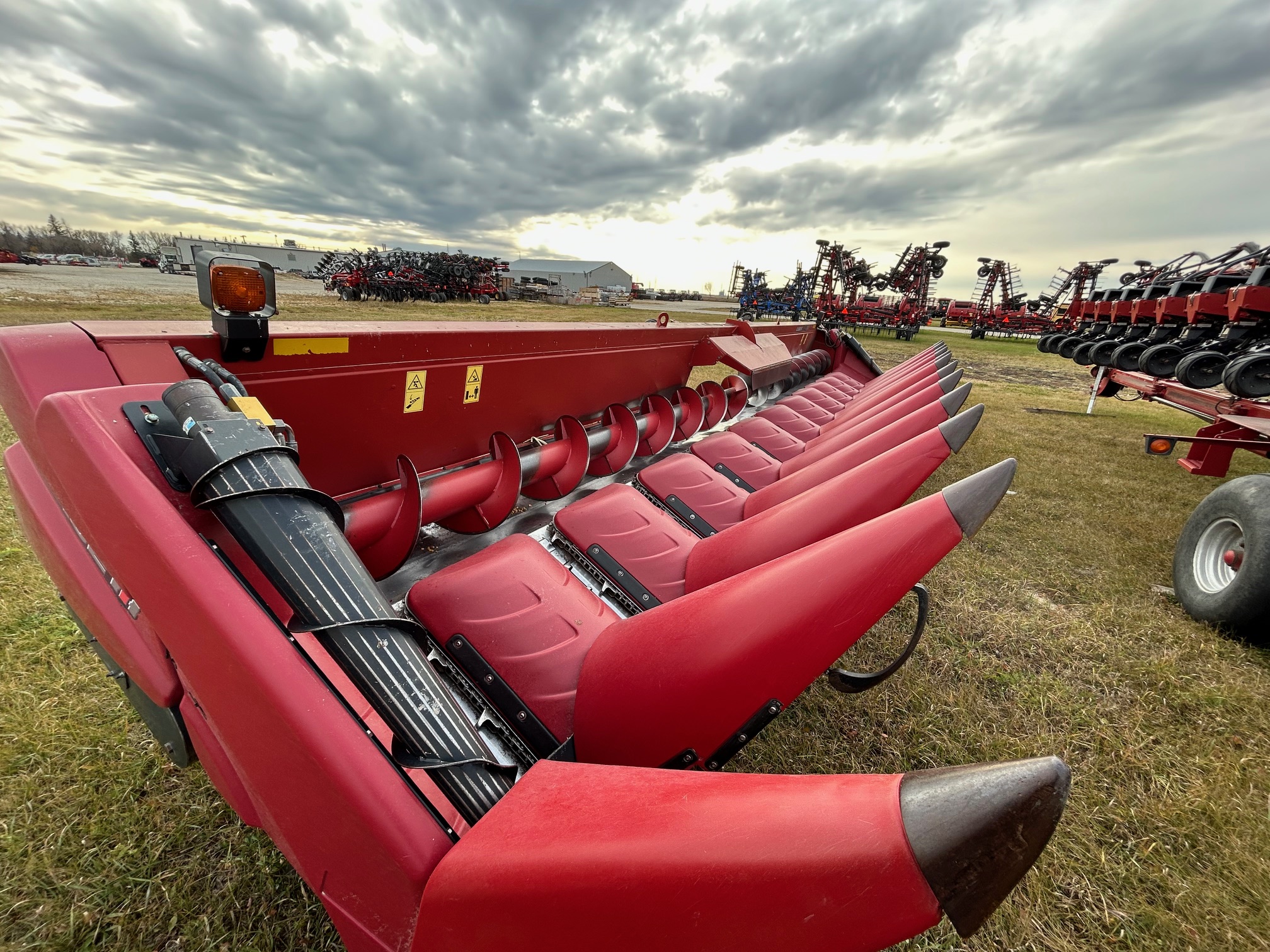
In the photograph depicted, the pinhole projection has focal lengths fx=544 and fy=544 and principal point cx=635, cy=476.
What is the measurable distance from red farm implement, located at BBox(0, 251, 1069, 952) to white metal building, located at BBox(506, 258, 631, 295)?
177ft

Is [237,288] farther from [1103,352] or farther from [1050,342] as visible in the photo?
[1050,342]

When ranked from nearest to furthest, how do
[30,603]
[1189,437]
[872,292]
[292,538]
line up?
[292,538] < [30,603] < [1189,437] < [872,292]

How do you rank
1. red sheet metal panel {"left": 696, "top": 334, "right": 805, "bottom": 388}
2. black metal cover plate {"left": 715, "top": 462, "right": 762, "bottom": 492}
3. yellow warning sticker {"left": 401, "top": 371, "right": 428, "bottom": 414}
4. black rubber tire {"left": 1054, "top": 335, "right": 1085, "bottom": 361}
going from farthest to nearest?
black rubber tire {"left": 1054, "top": 335, "right": 1085, "bottom": 361} < red sheet metal panel {"left": 696, "top": 334, "right": 805, "bottom": 388} < black metal cover plate {"left": 715, "top": 462, "right": 762, "bottom": 492} < yellow warning sticker {"left": 401, "top": 371, "right": 428, "bottom": 414}

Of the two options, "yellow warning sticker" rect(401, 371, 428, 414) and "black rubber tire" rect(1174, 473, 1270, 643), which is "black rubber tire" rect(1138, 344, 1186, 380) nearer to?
"black rubber tire" rect(1174, 473, 1270, 643)

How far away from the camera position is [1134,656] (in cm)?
232

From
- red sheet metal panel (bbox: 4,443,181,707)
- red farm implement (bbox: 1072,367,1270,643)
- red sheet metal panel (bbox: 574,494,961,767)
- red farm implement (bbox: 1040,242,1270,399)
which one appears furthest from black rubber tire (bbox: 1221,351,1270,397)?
red sheet metal panel (bbox: 4,443,181,707)

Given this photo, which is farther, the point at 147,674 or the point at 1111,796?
the point at 1111,796

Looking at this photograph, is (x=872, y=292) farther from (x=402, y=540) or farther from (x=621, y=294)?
(x=402, y=540)

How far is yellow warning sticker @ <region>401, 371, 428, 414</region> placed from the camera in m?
2.04

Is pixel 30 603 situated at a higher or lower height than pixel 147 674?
lower

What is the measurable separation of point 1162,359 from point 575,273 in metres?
55.4

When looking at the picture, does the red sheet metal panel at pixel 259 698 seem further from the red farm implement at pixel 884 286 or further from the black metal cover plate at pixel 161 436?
the red farm implement at pixel 884 286

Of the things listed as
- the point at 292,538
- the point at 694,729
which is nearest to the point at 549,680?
the point at 694,729

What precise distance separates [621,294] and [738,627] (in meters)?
46.1
